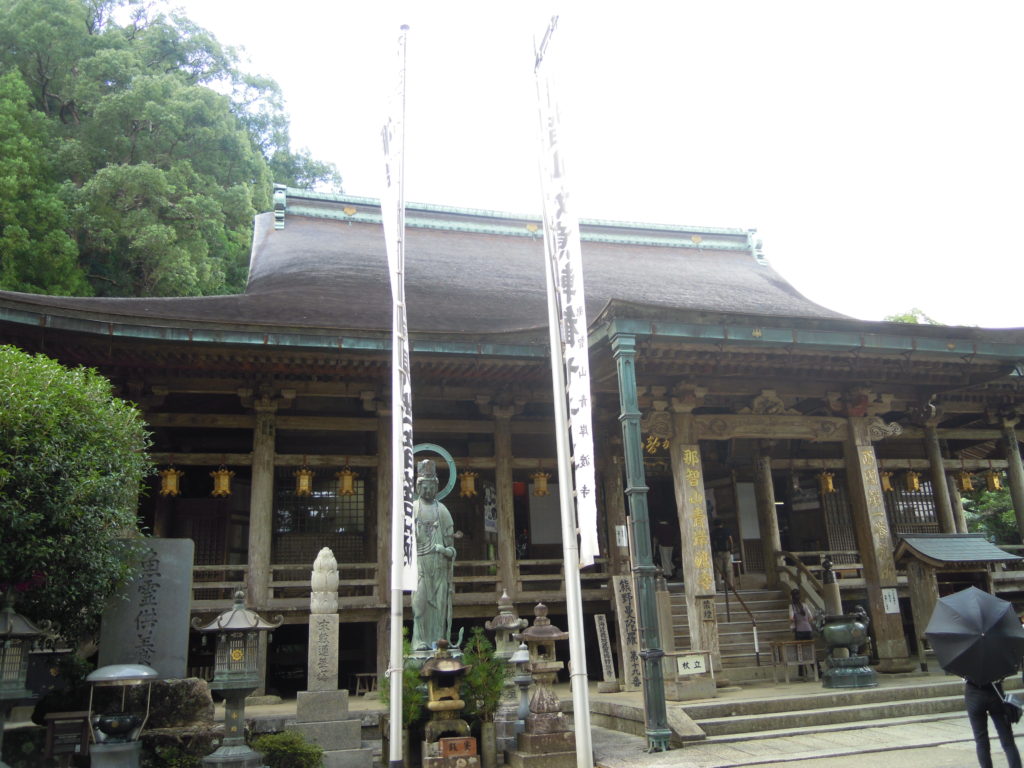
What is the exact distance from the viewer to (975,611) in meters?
5.85

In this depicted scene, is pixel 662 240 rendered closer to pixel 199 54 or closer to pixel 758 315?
pixel 758 315

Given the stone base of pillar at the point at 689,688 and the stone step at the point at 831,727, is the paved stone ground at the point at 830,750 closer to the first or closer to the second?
the stone step at the point at 831,727

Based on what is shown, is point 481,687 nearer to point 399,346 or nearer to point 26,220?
point 399,346

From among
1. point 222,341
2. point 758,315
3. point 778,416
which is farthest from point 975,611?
point 222,341

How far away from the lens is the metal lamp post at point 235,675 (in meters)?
7.36

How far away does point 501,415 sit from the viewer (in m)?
13.4

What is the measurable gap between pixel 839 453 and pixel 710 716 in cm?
1051

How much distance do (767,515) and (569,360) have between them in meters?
9.51

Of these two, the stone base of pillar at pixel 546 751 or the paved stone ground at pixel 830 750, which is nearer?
the paved stone ground at pixel 830 750

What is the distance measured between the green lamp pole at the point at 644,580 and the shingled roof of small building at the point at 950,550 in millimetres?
5347

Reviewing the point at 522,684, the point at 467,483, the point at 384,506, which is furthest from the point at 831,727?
the point at 384,506

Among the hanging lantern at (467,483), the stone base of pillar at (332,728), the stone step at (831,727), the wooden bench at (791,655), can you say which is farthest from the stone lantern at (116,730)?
the wooden bench at (791,655)

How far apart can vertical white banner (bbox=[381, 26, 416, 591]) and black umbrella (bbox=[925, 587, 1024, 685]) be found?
4400 millimetres

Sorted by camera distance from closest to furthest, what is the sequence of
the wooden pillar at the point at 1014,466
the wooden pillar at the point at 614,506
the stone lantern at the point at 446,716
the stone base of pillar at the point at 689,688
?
the stone lantern at the point at 446,716 → the stone base of pillar at the point at 689,688 → the wooden pillar at the point at 614,506 → the wooden pillar at the point at 1014,466
